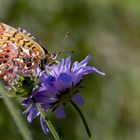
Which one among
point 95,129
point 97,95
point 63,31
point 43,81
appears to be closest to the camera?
point 43,81

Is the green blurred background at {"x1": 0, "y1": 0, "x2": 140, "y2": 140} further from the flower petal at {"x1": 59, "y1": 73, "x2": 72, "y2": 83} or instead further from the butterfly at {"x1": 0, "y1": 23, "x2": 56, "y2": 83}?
the flower petal at {"x1": 59, "y1": 73, "x2": 72, "y2": 83}

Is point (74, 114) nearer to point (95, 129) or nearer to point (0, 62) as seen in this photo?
point (95, 129)

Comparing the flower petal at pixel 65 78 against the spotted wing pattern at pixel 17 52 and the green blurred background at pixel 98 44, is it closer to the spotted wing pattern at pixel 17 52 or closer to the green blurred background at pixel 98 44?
the spotted wing pattern at pixel 17 52

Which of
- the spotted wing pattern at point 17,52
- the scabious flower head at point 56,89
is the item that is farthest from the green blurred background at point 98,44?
the scabious flower head at point 56,89

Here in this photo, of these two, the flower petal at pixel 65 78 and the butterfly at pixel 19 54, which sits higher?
the flower petal at pixel 65 78

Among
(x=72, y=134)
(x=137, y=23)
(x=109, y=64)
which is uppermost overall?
(x=137, y=23)

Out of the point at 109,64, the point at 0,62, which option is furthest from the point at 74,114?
the point at 0,62

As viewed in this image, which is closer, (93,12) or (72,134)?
(72,134)

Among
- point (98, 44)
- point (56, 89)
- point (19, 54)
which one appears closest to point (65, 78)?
point (56, 89)

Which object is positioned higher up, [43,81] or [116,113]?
[43,81]
